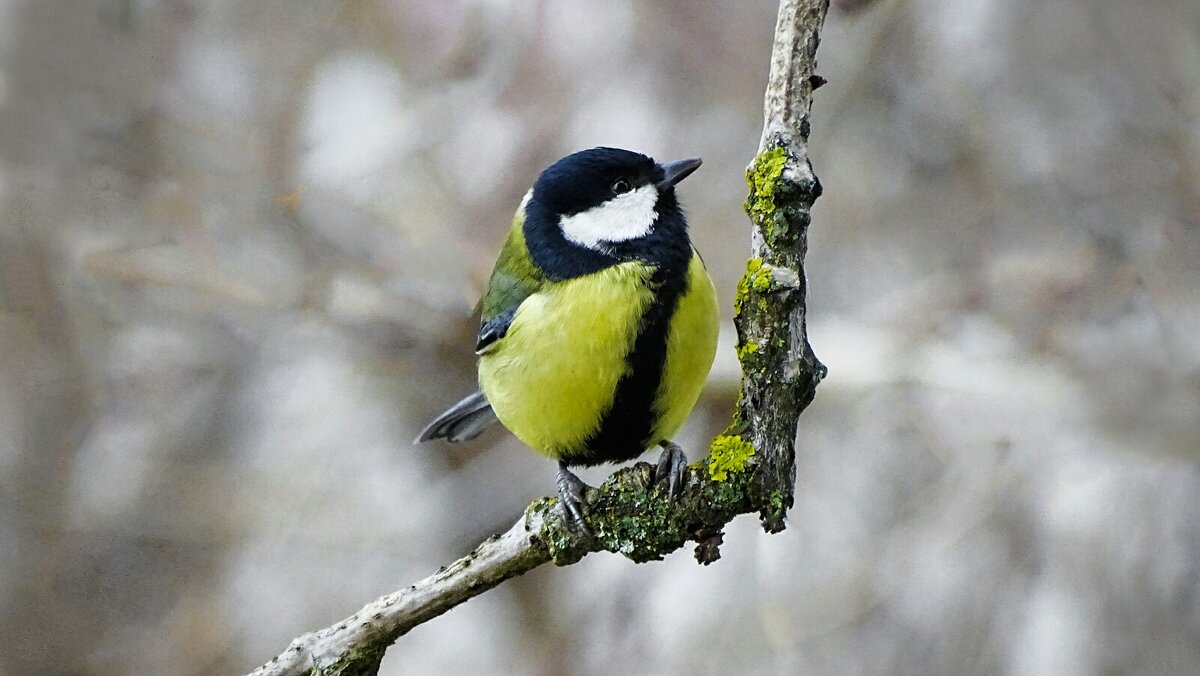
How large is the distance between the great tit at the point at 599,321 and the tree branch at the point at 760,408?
32 millimetres

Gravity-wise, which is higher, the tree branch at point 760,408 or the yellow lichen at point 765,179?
the yellow lichen at point 765,179

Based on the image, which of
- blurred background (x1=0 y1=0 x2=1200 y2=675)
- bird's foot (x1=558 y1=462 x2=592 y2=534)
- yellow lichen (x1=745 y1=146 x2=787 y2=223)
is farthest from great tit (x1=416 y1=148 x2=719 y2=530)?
blurred background (x1=0 y1=0 x2=1200 y2=675)

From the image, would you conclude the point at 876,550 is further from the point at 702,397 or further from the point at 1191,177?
the point at 1191,177

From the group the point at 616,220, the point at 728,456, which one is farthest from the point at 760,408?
the point at 616,220

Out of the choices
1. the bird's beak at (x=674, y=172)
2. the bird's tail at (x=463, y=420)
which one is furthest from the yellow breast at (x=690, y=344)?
the bird's tail at (x=463, y=420)

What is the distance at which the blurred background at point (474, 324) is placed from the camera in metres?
1.61

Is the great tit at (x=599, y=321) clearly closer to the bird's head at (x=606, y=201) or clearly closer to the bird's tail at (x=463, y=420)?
the bird's head at (x=606, y=201)

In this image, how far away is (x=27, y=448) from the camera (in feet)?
6.06

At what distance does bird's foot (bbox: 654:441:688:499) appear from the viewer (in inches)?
41.4

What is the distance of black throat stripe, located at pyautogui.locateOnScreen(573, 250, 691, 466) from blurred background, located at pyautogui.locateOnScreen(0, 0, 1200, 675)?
1.65ft

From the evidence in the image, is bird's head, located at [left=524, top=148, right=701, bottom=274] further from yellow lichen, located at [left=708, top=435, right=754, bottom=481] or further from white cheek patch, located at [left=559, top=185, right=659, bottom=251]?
yellow lichen, located at [left=708, top=435, right=754, bottom=481]

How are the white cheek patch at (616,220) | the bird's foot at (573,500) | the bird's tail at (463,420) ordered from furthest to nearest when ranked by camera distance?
the bird's tail at (463,420), the white cheek patch at (616,220), the bird's foot at (573,500)

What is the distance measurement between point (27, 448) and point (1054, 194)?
1.80 meters

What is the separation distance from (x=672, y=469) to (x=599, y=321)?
176 millimetres
